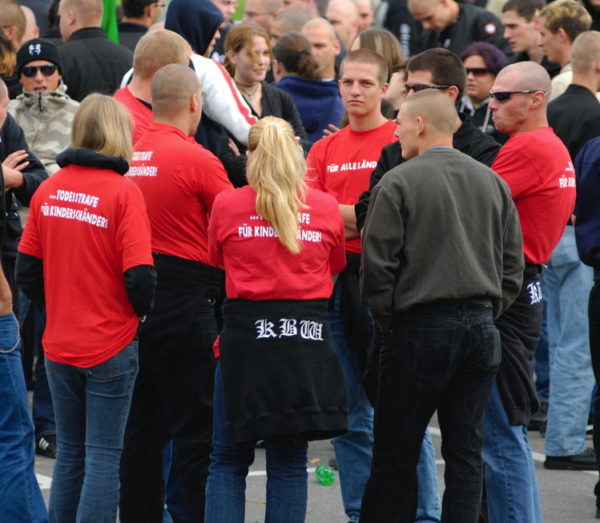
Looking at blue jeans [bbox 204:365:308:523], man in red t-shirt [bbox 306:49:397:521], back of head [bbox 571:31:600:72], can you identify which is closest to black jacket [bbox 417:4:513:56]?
back of head [bbox 571:31:600:72]

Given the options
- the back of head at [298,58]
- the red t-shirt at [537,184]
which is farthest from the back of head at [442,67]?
the back of head at [298,58]

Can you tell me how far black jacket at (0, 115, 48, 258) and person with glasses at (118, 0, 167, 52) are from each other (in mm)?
3401

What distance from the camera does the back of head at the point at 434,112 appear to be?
5367 millimetres

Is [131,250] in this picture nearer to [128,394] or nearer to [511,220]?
[128,394]

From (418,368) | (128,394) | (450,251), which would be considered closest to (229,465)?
(128,394)

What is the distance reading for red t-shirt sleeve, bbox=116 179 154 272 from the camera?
205 inches

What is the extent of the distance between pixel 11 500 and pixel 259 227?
5.36 ft

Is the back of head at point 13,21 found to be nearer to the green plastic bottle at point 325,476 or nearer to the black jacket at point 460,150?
the green plastic bottle at point 325,476

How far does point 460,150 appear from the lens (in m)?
5.82

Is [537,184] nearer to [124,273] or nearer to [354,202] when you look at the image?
[354,202]

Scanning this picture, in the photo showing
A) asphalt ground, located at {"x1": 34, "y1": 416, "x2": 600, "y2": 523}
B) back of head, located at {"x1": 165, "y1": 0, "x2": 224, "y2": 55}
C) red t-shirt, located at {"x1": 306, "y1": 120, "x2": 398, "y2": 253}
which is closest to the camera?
red t-shirt, located at {"x1": 306, "y1": 120, "x2": 398, "y2": 253}

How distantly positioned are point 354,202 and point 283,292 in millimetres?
1099

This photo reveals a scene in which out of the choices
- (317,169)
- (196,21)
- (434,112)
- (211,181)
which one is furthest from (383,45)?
(434,112)

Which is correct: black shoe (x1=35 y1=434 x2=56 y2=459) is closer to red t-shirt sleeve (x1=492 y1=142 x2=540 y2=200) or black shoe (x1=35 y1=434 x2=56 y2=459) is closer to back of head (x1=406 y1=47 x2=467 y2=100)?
back of head (x1=406 y1=47 x2=467 y2=100)
